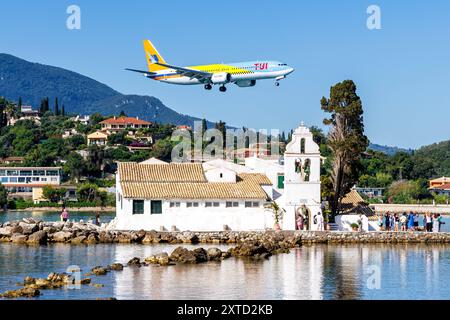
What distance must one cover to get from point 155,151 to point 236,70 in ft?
274

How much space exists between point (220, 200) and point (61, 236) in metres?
8.19

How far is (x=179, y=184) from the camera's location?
50.4 metres

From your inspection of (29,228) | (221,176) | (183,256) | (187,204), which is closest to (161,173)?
(187,204)

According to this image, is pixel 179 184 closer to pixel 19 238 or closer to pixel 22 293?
pixel 19 238

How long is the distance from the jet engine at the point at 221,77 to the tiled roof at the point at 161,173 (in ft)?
36.7

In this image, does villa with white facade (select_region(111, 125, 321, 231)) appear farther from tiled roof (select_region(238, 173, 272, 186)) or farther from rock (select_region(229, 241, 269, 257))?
rock (select_region(229, 241, 269, 257))

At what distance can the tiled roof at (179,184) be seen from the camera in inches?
1935

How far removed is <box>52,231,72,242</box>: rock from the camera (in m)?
47.9

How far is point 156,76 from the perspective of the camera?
67.9m

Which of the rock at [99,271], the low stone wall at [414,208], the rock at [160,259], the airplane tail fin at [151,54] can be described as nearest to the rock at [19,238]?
the rock at [160,259]

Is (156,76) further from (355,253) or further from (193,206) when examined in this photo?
(355,253)

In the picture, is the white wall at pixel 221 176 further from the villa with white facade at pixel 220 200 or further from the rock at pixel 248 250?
the rock at pixel 248 250

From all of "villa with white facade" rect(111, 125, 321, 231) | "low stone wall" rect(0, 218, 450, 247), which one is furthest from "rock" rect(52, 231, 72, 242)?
"villa with white facade" rect(111, 125, 321, 231)

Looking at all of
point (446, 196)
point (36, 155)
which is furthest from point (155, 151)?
point (446, 196)
